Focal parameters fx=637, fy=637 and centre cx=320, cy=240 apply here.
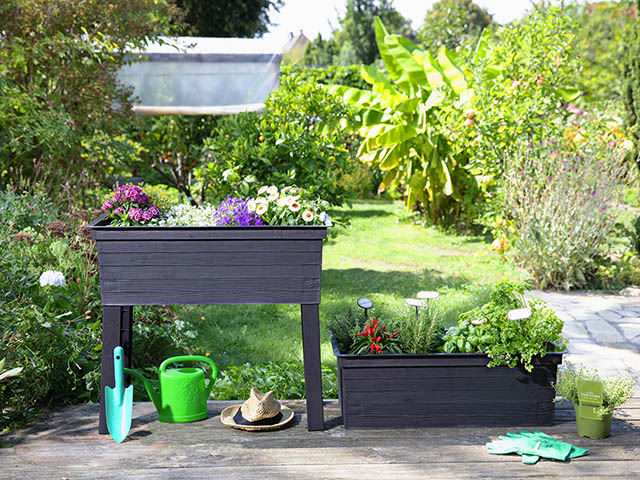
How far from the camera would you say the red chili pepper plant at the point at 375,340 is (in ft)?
9.26

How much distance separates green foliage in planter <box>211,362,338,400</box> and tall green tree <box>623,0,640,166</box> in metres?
8.40

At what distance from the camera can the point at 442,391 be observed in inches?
109

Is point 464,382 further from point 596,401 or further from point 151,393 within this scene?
point 151,393

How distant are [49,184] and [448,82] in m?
5.16

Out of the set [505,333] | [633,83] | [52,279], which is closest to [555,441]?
[505,333]

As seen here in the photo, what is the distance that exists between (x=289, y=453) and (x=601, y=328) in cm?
323

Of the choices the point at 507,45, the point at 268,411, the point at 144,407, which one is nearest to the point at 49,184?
the point at 144,407

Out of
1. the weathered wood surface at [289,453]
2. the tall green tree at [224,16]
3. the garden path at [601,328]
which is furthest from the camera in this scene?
the tall green tree at [224,16]

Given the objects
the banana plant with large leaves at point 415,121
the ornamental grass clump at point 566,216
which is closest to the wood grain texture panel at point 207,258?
the ornamental grass clump at point 566,216

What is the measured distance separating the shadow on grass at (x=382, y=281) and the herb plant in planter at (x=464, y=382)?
10.3ft

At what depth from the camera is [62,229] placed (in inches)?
159

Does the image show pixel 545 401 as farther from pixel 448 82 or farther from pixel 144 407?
pixel 448 82

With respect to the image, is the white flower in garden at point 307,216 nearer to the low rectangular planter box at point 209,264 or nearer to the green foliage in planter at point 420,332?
the low rectangular planter box at point 209,264

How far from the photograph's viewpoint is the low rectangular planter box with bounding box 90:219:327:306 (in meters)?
2.62
